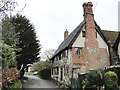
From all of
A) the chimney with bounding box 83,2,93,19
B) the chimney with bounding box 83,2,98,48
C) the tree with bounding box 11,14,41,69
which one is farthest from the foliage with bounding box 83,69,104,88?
the tree with bounding box 11,14,41,69

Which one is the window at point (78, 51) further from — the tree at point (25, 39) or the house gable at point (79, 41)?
the tree at point (25, 39)

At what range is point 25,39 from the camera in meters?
18.6

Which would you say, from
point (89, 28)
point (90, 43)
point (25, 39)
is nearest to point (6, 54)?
point (25, 39)

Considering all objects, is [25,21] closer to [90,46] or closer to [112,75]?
[90,46]

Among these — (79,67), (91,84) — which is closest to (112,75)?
(91,84)

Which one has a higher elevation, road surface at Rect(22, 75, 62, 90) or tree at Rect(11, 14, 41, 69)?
tree at Rect(11, 14, 41, 69)

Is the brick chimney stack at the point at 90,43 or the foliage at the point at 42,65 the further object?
the foliage at the point at 42,65

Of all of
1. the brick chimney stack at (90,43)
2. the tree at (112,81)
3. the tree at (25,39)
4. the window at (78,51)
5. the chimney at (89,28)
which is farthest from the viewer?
the tree at (25,39)

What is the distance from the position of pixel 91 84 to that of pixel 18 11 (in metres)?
7.21

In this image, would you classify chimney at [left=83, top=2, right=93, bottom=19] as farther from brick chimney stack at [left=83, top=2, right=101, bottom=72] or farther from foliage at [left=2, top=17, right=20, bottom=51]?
foliage at [left=2, top=17, right=20, bottom=51]

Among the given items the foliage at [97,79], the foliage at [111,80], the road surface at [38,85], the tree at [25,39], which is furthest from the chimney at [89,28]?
the tree at [25,39]

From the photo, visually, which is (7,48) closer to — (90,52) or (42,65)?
(90,52)

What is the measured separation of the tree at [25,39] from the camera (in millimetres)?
18106

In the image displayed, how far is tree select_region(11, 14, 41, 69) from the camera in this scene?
18.1 meters
